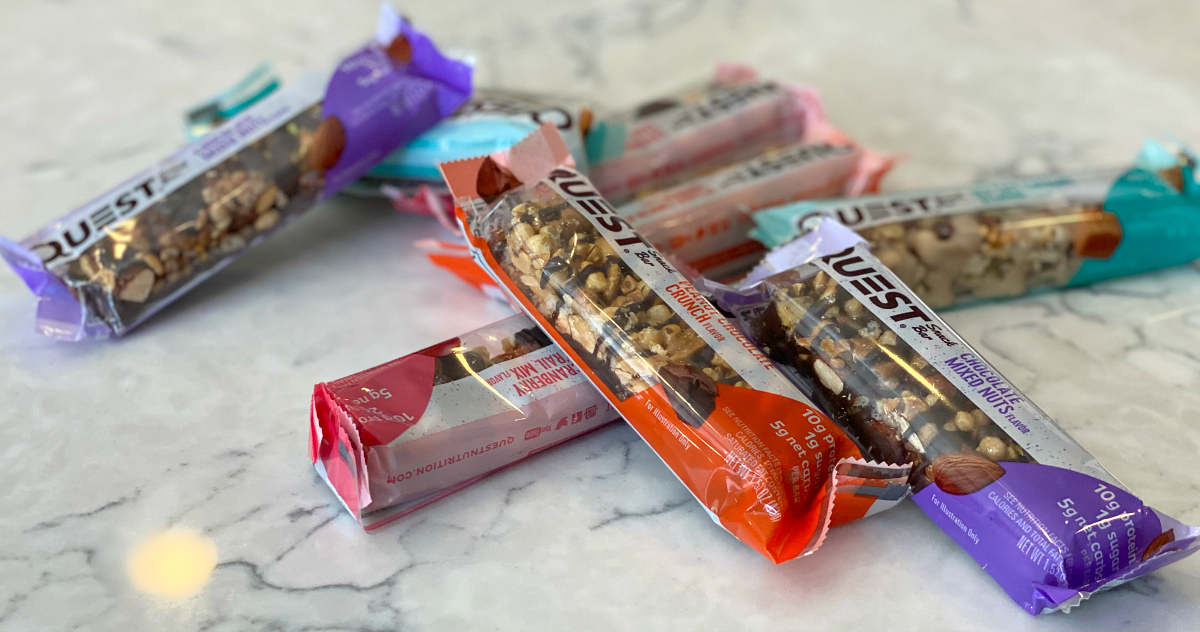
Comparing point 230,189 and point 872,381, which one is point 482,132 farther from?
point 872,381

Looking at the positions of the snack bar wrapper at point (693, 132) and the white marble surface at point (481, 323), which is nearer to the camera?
the white marble surface at point (481, 323)

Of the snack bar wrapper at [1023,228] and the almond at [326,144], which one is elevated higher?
the almond at [326,144]

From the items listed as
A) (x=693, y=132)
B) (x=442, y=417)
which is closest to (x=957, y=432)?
(x=442, y=417)

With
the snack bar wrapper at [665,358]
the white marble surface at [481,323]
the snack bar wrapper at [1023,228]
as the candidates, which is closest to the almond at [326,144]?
the white marble surface at [481,323]

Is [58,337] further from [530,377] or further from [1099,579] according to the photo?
[1099,579]

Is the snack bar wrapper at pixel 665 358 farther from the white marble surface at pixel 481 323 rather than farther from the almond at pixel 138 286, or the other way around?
the almond at pixel 138 286

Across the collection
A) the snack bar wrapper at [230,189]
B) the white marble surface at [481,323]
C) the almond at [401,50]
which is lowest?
the white marble surface at [481,323]

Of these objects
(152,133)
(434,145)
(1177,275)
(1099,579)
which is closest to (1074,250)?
(1177,275)

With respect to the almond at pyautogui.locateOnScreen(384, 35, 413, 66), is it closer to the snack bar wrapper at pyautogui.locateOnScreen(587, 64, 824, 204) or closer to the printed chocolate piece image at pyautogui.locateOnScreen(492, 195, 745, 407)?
the snack bar wrapper at pyautogui.locateOnScreen(587, 64, 824, 204)
